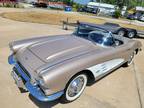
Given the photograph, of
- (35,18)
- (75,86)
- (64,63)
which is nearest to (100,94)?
(75,86)

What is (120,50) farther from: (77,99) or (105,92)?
(77,99)

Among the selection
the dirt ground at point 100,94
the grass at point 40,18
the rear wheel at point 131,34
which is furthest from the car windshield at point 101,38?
the grass at point 40,18

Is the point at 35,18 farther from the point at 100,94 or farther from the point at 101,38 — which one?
the point at 100,94

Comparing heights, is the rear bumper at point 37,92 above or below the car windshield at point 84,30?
below

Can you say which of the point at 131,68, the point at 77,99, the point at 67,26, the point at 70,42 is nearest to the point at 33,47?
the point at 70,42

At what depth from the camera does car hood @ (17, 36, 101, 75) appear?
3035mm

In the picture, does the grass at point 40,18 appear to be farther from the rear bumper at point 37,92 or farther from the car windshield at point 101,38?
the rear bumper at point 37,92

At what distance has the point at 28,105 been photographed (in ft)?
Result: 9.82

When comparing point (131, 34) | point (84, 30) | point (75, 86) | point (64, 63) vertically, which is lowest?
point (131, 34)

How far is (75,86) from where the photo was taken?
3.21 meters

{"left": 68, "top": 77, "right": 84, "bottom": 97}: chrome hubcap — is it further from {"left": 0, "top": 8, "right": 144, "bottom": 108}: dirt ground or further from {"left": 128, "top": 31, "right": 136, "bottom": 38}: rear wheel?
{"left": 128, "top": 31, "right": 136, "bottom": 38}: rear wheel

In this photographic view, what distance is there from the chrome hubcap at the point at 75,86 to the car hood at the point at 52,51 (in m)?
0.48

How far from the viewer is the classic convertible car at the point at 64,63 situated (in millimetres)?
2691

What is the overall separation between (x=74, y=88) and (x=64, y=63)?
617 millimetres
